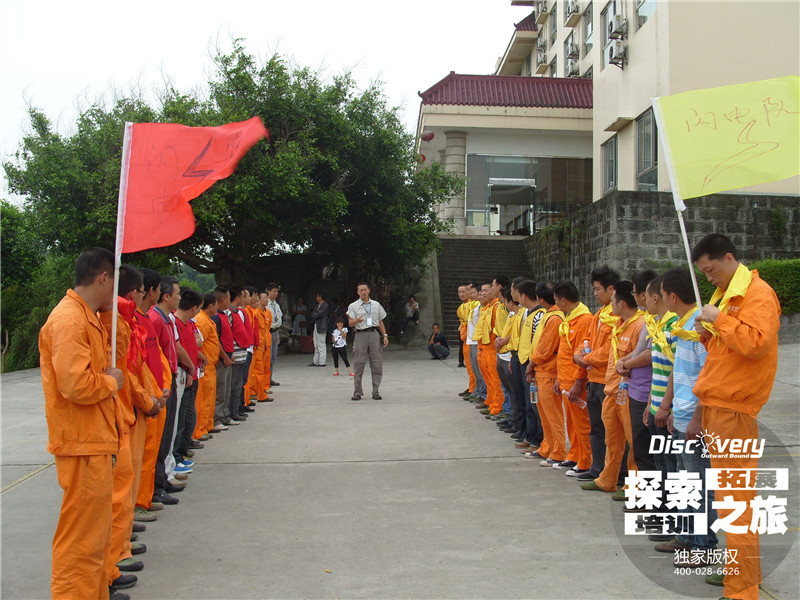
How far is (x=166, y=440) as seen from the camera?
5727 millimetres

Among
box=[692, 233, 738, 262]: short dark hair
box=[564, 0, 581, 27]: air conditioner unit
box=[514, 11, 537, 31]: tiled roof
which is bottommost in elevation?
box=[692, 233, 738, 262]: short dark hair

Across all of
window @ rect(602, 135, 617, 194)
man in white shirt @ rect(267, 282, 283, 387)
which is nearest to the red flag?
man in white shirt @ rect(267, 282, 283, 387)

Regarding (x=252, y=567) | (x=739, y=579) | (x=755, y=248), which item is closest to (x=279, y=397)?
(x=252, y=567)

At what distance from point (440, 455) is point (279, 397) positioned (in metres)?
4.89

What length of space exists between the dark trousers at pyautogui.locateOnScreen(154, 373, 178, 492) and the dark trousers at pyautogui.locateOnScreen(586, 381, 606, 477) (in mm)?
3504

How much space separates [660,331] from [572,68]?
78.5 ft

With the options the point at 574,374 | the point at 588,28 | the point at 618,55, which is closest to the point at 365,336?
the point at 574,374

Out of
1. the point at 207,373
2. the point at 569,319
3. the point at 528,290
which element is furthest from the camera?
the point at 207,373

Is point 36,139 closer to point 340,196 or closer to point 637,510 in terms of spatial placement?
point 340,196

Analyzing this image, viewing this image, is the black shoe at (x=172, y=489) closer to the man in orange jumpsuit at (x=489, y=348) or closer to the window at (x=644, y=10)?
the man in orange jumpsuit at (x=489, y=348)

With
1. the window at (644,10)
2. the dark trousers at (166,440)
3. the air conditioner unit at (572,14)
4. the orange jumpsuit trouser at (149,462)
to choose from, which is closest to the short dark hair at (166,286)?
the dark trousers at (166,440)

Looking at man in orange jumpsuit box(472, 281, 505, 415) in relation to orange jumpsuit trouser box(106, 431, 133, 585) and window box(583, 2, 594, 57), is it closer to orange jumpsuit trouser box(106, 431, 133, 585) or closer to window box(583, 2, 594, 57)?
orange jumpsuit trouser box(106, 431, 133, 585)

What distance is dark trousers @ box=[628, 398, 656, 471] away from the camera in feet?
16.4

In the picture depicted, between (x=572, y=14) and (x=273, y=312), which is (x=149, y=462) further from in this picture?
(x=572, y=14)
